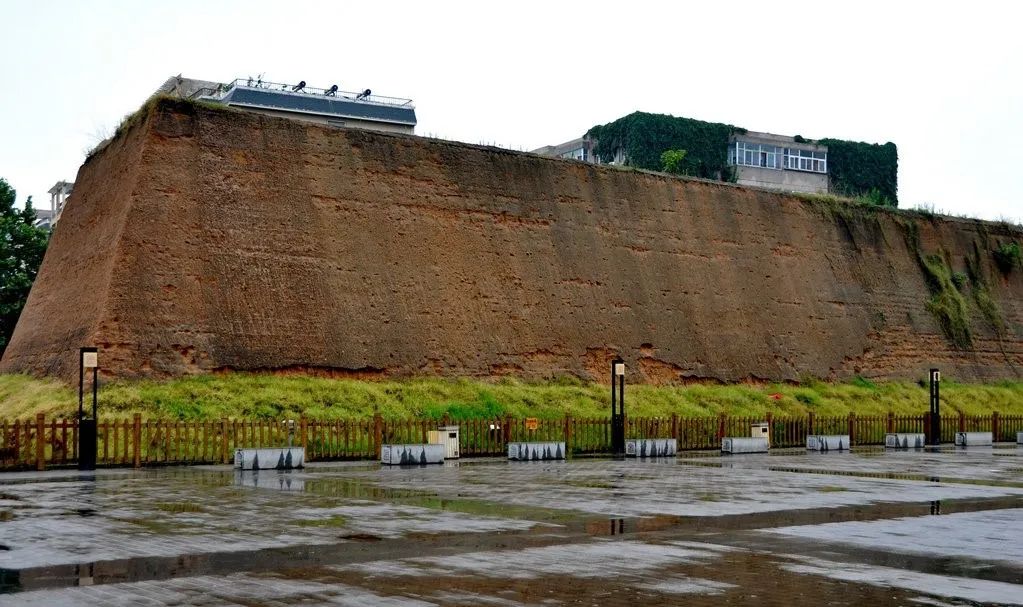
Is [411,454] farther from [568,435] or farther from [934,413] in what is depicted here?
[934,413]

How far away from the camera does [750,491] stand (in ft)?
58.8

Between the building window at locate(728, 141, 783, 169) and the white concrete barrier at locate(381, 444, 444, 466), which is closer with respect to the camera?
the white concrete barrier at locate(381, 444, 444, 466)

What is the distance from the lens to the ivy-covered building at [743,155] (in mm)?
68000

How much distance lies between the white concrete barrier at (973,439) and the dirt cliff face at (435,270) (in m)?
7.59

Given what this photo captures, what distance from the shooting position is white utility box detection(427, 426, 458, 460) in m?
26.6

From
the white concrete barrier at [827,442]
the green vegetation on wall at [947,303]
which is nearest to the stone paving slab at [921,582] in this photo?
the white concrete barrier at [827,442]

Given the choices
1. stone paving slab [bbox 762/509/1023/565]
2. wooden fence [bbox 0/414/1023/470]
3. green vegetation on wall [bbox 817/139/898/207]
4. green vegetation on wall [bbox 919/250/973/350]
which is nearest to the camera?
stone paving slab [bbox 762/509/1023/565]

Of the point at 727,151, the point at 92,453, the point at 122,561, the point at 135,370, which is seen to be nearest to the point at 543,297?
the point at 135,370

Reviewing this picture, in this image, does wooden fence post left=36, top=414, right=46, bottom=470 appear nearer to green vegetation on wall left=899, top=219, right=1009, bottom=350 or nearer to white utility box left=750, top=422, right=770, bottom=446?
white utility box left=750, top=422, right=770, bottom=446

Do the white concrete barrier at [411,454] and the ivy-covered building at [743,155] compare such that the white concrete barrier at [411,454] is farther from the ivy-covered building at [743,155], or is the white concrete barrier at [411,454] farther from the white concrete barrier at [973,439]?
the ivy-covered building at [743,155]

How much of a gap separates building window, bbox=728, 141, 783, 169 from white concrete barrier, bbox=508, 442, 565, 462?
4792cm

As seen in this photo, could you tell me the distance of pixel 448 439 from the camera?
2666cm

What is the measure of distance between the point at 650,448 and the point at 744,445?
3.84 meters

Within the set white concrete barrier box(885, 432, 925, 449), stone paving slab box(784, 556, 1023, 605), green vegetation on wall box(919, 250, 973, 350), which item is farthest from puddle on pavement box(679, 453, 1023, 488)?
green vegetation on wall box(919, 250, 973, 350)
